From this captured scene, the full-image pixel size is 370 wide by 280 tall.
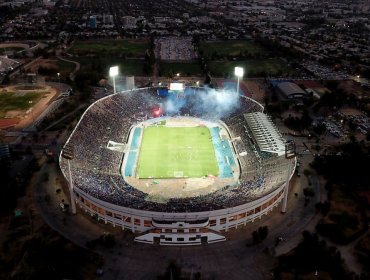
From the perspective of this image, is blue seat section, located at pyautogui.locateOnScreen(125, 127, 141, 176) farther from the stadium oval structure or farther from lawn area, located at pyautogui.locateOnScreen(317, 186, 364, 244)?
lawn area, located at pyautogui.locateOnScreen(317, 186, 364, 244)

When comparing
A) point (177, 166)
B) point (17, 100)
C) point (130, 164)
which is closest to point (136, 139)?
point (130, 164)

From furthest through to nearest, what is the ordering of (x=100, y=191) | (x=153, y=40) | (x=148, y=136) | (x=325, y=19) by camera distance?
(x=325, y=19), (x=153, y=40), (x=148, y=136), (x=100, y=191)

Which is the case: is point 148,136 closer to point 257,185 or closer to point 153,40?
point 257,185

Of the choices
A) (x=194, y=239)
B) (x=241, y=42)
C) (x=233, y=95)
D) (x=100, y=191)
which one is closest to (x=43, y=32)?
(x=241, y=42)

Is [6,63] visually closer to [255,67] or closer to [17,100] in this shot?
[17,100]

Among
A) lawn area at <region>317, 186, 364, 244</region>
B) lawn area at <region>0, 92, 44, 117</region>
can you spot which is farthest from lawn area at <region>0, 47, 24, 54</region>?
lawn area at <region>317, 186, 364, 244</region>

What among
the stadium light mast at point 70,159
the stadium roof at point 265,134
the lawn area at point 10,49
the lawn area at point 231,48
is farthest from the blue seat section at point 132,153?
the lawn area at point 10,49

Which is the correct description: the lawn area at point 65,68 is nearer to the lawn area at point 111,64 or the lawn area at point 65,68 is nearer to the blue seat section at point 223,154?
the lawn area at point 111,64
